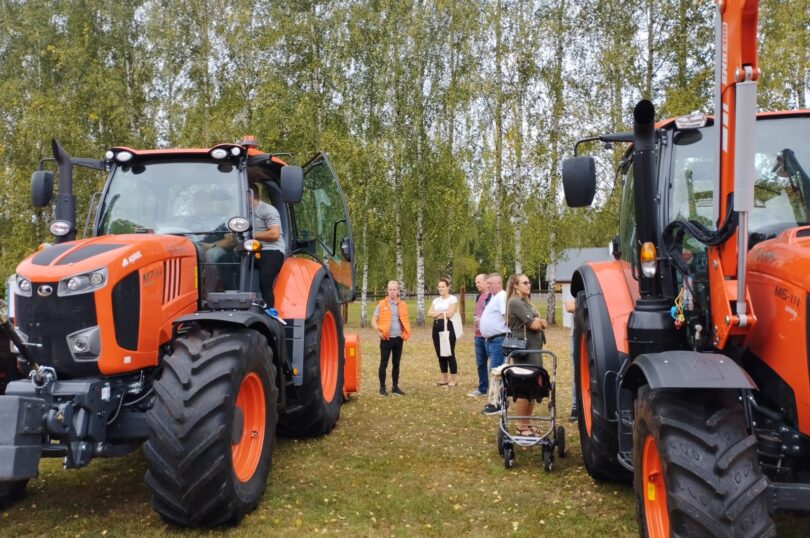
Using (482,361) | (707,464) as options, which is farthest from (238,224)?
(482,361)

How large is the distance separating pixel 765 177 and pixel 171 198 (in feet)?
13.9

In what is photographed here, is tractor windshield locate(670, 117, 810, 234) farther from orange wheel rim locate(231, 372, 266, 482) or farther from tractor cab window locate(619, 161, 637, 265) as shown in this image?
orange wheel rim locate(231, 372, 266, 482)

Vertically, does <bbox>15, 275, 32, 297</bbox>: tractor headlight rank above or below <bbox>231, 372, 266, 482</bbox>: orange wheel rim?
above

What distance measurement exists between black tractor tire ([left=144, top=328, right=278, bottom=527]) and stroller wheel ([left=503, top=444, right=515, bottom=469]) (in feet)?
7.33

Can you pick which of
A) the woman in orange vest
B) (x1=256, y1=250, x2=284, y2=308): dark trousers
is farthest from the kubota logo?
the woman in orange vest

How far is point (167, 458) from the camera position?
12.4 feet

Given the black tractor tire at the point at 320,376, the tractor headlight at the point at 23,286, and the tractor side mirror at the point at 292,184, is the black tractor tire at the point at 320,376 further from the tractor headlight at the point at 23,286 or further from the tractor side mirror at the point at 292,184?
the tractor headlight at the point at 23,286

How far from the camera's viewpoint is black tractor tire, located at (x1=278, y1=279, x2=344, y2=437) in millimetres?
6008

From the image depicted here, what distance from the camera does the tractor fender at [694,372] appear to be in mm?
2754

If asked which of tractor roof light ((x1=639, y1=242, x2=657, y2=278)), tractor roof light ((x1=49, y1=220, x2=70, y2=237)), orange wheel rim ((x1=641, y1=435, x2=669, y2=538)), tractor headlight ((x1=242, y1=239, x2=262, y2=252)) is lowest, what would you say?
orange wheel rim ((x1=641, y1=435, x2=669, y2=538))

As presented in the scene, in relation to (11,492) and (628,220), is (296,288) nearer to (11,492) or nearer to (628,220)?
(11,492)

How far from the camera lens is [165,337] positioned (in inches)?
180

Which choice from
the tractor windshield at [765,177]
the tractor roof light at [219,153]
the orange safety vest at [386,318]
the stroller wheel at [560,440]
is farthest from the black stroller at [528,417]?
the orange safety vest at [386,318]

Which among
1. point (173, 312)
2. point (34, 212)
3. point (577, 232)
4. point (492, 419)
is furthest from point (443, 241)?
point (173, 312)
